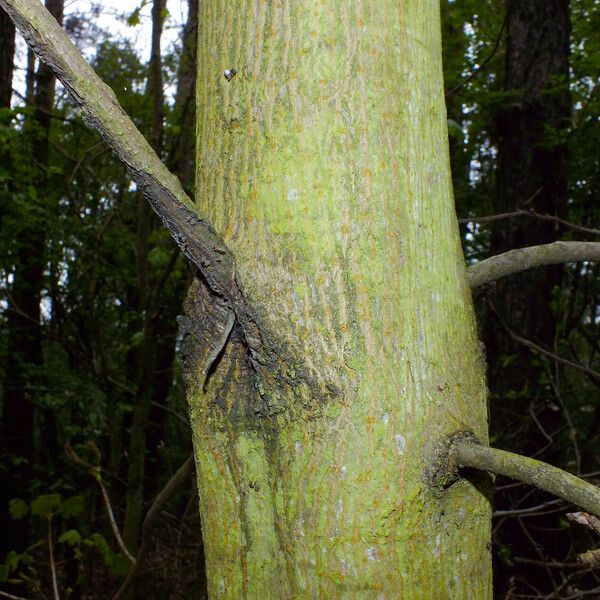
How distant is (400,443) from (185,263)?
15.3ft

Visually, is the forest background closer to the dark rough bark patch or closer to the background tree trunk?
the background tree trunk

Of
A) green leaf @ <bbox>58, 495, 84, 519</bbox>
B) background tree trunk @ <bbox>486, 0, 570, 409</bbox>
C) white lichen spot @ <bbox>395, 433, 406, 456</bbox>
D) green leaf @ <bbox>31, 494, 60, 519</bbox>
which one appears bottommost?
green leaf @ <bbox>58, 495, 84, 519</bbox>

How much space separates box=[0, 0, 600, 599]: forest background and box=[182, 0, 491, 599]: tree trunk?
266 cm

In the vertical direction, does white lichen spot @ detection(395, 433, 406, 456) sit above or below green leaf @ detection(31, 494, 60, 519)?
above

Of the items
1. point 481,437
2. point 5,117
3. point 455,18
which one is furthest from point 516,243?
point 481,437

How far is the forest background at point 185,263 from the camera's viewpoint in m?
4.39

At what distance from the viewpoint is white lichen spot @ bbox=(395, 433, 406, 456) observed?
94cm

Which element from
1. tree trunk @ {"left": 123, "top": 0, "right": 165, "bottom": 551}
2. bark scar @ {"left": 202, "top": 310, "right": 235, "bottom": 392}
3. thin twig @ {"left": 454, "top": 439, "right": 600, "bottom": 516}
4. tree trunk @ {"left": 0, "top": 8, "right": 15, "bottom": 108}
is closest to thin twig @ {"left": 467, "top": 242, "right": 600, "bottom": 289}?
thin twig @ {"left": 454, "top": 439, "right": 600, "bottom": 516}

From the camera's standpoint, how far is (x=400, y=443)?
0.94 m

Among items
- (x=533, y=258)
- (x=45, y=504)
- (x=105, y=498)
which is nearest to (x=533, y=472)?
(x=533, y=258)

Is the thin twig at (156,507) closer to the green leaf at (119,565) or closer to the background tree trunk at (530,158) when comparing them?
the green leaf at (119,565)

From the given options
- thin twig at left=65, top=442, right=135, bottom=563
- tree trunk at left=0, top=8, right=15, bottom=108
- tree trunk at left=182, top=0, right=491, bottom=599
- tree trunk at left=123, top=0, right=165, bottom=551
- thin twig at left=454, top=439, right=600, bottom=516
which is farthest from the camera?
tree trunk at left=0, top=8, right=15, bottom=108

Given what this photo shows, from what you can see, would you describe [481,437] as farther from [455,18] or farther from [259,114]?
[455,18]

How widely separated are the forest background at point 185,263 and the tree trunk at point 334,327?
8.71ft
